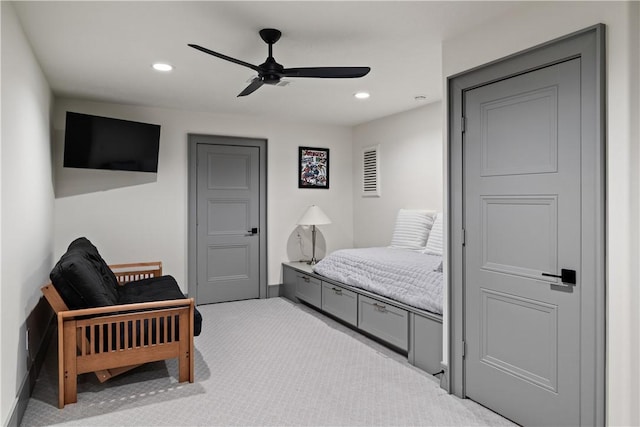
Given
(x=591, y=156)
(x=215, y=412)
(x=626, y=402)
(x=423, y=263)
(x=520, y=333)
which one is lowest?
(x=215, y=412)

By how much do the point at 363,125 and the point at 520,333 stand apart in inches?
159

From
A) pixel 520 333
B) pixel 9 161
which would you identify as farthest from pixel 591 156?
pixel 9 161

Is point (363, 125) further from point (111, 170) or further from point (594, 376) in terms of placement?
point (594, 376)

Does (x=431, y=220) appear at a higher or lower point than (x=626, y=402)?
higher

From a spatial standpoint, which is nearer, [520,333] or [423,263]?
[520,333]

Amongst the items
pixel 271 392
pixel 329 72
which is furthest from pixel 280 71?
pixel 271 392

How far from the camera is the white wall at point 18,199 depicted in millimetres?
2203

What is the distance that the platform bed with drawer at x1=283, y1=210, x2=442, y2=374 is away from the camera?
10.3ft

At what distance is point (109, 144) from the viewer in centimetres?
443

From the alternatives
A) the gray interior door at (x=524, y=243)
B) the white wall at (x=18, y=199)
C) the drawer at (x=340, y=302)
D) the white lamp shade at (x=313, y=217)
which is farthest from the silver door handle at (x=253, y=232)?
the gray interior door at (x=524, y=243)

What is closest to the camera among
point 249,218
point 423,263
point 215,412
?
point 215,412

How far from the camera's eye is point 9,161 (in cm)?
231

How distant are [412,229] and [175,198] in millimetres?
2835

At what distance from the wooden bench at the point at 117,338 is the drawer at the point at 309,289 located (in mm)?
1952
